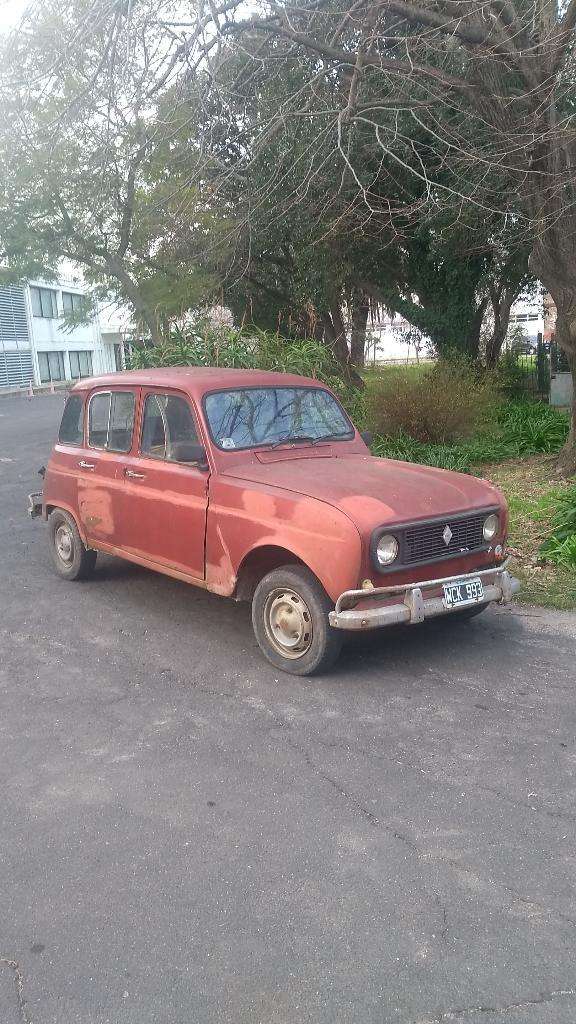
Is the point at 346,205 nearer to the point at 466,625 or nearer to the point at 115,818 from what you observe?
the point at 466,625

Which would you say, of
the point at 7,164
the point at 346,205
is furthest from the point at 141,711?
the point at 7,164

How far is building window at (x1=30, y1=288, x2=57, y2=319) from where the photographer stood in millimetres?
51125

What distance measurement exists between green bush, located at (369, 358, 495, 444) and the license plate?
7026mm

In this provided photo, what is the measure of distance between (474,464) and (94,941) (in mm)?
9829

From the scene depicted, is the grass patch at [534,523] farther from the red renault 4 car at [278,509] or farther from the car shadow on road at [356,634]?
the red renault 4 car at [278,509]

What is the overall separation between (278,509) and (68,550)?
9.86ft

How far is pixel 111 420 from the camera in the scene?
22.3 feet

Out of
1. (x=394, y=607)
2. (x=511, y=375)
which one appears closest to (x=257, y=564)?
(x=394, y=607)

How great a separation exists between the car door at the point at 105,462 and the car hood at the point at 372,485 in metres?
1.30

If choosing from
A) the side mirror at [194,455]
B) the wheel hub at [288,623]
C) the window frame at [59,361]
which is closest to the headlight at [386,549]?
the wheel hub at [288,623]

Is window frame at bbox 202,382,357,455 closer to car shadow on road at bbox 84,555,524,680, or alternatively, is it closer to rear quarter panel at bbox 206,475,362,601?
rear quarter panel at bbox 206,475,362,601

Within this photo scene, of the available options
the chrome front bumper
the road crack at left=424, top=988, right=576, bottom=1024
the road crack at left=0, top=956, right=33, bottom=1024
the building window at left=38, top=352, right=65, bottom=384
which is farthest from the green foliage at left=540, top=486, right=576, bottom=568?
the building window at left=38, top=352, right=65, bottom=384

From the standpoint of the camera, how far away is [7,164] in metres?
19.1

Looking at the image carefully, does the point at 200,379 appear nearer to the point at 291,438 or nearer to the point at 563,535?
the point at 291,438
